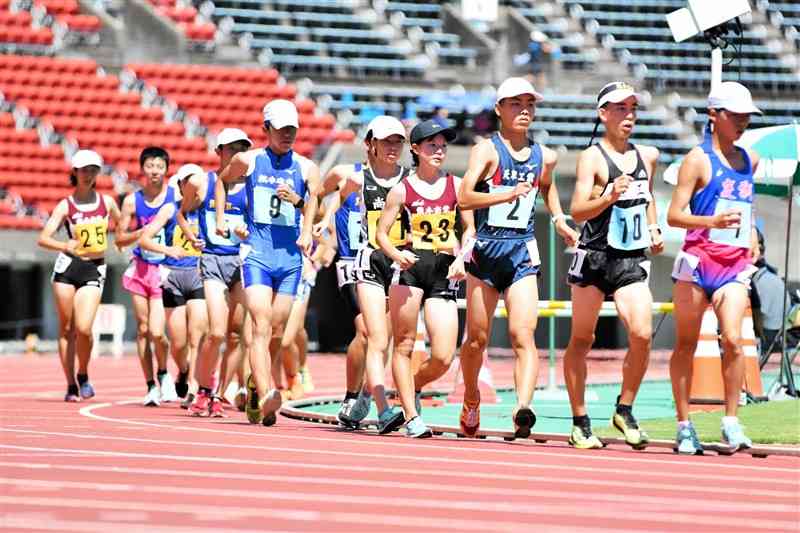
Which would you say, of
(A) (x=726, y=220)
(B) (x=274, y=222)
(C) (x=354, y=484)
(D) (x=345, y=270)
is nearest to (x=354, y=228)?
(D) (x=345, y=270)

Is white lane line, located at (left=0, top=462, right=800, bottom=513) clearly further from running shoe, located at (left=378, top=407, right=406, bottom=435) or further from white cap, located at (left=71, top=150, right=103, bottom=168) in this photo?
white cap, located at (left=71, top=150, right=103, bottom=168)

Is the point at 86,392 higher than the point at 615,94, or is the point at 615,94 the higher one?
the point at 615,94

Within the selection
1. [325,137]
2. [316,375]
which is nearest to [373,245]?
[316,375]

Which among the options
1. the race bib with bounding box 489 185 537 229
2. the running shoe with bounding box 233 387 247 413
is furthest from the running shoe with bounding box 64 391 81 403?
the race bib with bounding box 489 185 537 229

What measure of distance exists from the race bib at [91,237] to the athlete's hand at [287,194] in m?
4.28

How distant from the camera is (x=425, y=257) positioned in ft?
43.3

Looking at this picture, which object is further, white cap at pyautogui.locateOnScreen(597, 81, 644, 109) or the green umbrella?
the green umbrella

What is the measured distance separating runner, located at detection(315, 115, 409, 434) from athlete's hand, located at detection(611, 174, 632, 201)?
1.97m

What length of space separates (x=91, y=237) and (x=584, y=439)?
7391 millimetres

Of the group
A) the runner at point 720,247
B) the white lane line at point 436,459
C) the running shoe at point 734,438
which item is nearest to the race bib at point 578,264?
the runner at point 720,247

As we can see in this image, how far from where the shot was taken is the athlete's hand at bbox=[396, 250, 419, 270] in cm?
1301

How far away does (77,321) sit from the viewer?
1795 centimetres

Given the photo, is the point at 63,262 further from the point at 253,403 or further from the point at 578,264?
the point at 578,264

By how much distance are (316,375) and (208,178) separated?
840 cm
